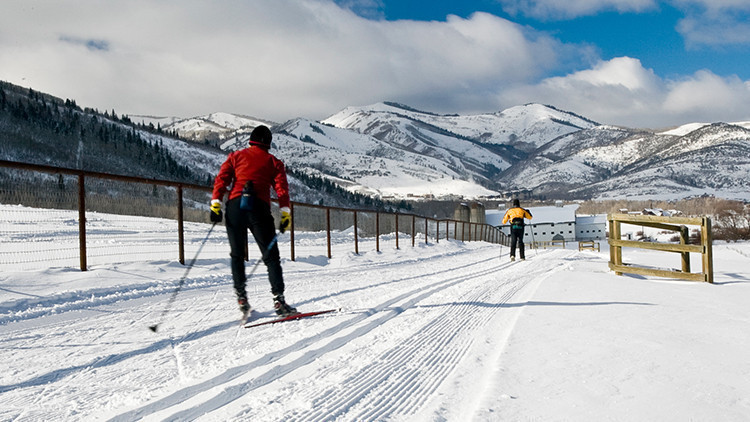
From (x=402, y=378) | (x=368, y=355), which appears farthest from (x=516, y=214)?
(x=402, y=378)

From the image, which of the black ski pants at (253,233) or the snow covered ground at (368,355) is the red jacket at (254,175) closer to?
the black ski pants at (253,233)

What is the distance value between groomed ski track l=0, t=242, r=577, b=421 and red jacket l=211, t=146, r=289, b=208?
1.26 metres

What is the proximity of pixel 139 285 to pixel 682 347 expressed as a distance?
593 cm

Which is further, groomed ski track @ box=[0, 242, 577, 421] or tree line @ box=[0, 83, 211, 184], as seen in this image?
tree line @ box=[0, 83, 211, 184]

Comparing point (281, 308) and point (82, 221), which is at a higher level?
point (82, 221)

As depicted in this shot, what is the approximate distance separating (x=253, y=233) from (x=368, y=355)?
1.98m

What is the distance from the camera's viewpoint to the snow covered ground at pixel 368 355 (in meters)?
2.56

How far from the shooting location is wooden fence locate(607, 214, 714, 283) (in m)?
8.77

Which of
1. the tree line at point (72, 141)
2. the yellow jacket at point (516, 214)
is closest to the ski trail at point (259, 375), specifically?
the yellow jacket at point (516, 214)

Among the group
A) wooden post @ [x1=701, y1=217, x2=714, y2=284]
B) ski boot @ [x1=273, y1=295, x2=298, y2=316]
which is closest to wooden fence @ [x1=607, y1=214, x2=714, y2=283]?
wooden post @ [x1=701, y1=217, x2=714, y2=284]

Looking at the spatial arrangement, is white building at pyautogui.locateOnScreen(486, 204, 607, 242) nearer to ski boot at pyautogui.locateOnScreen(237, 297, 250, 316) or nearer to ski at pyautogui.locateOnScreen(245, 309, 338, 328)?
ski at pyautogui.locateOnScreen(245, 309, 338, 328)

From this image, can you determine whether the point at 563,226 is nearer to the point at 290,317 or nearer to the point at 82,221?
the point at 82,221

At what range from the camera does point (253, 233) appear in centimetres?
489

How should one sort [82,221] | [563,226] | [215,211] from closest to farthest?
[215,211], [82,221], [563,226]
